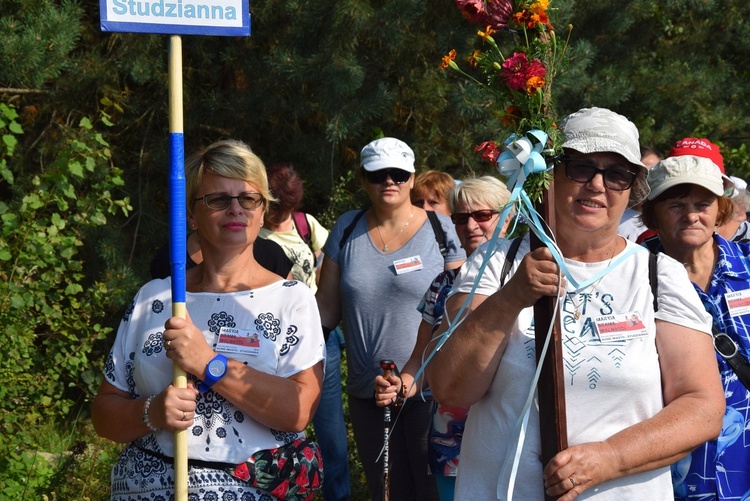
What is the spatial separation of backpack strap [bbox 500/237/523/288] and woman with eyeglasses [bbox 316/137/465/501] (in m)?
2.20

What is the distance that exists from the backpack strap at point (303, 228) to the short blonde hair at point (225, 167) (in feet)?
9.04

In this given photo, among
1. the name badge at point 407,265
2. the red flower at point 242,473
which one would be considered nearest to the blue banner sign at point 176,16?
the red flower at point 242,473

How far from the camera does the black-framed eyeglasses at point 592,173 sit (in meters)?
2.80

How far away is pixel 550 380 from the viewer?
2.62 m

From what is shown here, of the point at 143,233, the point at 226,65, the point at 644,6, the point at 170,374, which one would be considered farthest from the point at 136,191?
the point at 170,374

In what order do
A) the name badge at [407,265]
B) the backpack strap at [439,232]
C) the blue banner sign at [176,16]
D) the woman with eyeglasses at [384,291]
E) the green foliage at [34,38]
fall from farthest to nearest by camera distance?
the green foliage at [34,38] < the backpack strap at [439,232] < the name badge at [407,265] < the woman with eyeglasses at [384,291] < the blue banner sign at [176,16]

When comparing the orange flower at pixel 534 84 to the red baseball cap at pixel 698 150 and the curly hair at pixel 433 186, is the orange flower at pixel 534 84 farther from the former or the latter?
the curly hair at pixel 433 186

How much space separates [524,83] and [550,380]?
797 mm

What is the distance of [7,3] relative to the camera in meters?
6.79

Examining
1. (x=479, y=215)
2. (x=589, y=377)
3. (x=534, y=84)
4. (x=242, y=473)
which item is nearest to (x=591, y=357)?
(x=589, y=377)

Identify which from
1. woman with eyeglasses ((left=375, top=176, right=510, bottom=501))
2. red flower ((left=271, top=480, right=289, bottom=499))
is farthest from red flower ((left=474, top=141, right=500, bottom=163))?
woman with eyeglasses ((left=375, top=176, right=510, bottom=501))

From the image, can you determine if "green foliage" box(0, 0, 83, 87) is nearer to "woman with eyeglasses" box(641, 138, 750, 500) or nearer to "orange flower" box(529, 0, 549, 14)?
"woman with eyeglasses" box(641, 138, 750, 500)

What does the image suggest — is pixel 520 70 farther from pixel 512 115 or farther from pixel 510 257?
pixel 510 257

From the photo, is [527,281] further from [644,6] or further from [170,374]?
[644,6]
